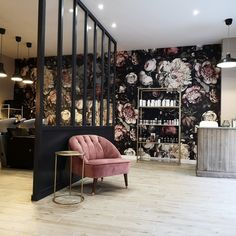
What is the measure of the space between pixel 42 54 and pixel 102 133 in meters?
2.74

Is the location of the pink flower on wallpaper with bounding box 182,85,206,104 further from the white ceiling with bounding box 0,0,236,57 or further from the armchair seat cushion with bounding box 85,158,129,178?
the armchair seat cushion with bounding box 85,158,129,178

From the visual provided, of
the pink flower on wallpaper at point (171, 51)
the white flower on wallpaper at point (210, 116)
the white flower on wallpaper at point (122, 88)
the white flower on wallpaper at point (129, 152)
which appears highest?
the pink flower on wallpaper at point (171, 51)

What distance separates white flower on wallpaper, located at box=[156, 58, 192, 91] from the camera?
23.3ft

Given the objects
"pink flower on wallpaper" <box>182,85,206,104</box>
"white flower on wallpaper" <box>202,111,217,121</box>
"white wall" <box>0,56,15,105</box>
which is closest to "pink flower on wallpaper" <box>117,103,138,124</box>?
"pink flower on wallpaper" <box>182,85,206,104</box>

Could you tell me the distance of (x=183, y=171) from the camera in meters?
5.92

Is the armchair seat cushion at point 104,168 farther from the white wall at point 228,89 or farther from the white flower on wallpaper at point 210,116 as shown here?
the white flower on wallpaper at point 210,116

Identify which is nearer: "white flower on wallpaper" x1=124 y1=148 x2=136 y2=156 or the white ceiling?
the white ceiling

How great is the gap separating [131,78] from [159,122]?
64.4 inches

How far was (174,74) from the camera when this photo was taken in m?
7.20

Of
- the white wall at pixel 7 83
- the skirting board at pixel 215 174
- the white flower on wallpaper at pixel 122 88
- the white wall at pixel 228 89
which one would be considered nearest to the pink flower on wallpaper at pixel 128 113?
the white flower on wallpaper at pixel 122 88

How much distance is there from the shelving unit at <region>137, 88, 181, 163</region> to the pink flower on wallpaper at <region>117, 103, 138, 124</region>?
7.2 inches

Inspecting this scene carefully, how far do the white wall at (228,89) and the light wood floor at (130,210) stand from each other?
210 centimetres

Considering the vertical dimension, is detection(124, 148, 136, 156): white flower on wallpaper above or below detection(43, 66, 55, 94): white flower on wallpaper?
below

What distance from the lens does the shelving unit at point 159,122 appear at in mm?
7141
